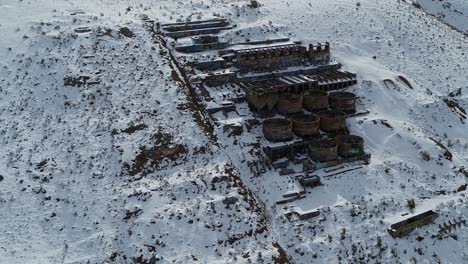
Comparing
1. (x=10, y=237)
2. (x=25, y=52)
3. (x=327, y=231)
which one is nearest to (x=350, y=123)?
(x=327, y=231)

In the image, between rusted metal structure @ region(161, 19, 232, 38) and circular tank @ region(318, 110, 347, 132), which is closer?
circular tank @ region(318, 110, 347, 132)

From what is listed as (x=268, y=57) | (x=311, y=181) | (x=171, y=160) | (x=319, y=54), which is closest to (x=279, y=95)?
(x=268, y=57)

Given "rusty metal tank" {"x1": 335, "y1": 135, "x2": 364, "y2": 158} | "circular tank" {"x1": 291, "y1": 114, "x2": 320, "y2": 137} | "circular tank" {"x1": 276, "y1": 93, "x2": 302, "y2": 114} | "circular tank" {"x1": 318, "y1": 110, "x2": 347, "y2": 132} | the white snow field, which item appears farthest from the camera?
"circular tank" {"x1": 276, "y1": 93, "x2": 302, "y2": 114}

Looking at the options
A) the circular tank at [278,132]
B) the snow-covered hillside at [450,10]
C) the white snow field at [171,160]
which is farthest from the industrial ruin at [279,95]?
the snow-covered hillside at [450,10]

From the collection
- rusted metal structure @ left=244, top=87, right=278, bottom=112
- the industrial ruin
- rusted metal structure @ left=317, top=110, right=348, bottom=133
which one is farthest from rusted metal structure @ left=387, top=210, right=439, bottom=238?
rusted metal structure @ left=244, top=87, right=278, bottom=112

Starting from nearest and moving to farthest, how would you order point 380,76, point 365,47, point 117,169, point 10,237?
point 10,237
point 117,169
point 380,76
point 365,47

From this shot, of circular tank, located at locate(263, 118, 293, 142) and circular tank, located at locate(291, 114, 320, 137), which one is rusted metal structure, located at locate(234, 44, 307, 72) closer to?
circular tank, located at locate(291, 114, 320, 137)

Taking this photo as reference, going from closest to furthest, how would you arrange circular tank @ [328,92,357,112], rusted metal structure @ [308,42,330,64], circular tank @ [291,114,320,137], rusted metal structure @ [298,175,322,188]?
rusted metal structure @ [298,175,322,188]
circular tank @ [291,114,320,137]
circular tank @ [328,92,357,112]
rusted metal structure @ [308,42,330,64]

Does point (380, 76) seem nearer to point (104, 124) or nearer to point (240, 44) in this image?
point (240, 44)
